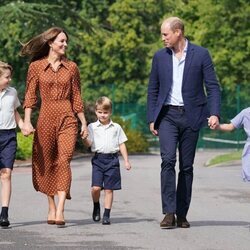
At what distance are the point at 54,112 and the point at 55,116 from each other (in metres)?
0.04

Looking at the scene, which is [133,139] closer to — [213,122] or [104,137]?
[104,137]

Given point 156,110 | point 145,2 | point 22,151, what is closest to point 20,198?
point 156,110

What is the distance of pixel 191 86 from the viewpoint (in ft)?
35.8

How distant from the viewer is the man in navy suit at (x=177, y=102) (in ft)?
35.8


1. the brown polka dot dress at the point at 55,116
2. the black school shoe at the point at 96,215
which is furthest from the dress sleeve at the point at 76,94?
the black school shoe at the point at 96,215

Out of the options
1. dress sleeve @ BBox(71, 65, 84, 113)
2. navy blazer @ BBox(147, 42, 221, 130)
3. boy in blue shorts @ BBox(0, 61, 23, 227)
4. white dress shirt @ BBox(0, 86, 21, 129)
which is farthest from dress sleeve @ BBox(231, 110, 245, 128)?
white dress shirt @ BBox(0, 86, 21, 129)

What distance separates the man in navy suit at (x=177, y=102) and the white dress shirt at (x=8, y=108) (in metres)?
1.38

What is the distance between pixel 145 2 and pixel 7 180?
46423mm

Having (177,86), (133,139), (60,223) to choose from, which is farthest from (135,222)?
(133,139)

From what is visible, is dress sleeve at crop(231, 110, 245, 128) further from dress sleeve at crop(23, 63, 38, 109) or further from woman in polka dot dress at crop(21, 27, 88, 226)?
dress sleeve at crop(23, 63, 38, 109)

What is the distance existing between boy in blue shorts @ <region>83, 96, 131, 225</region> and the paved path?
0.36 m

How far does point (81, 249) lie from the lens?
30.3 feet

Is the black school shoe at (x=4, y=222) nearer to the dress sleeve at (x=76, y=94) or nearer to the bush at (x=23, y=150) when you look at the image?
the dress sleeve at (x=76, y=94)

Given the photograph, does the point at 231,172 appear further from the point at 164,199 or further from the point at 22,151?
the point at 164,199
